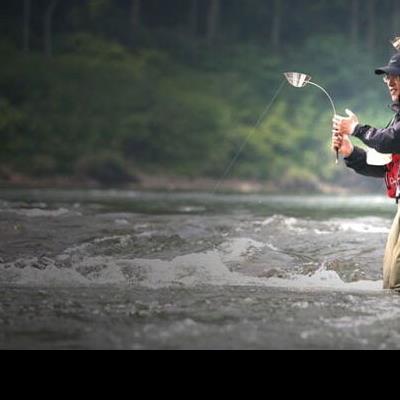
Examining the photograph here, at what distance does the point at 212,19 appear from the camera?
18047 mm

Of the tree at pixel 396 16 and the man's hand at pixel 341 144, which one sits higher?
the tree at pixel 396 16

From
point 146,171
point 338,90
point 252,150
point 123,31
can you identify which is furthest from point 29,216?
point 338,90

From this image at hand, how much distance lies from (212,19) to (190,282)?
50.4 feet

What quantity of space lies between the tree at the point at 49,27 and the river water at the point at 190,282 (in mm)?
9274

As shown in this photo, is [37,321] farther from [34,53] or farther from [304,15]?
[304,15]

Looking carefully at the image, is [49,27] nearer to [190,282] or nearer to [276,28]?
[276,28]

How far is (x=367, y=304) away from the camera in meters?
2.77

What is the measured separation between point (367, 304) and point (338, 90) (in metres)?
15.2

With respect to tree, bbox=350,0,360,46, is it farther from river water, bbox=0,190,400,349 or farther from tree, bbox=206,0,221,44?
river water, bbox=0,190,400,349

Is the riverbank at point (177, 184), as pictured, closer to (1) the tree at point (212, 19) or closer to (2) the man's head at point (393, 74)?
(1) the tree at point (212, 19)

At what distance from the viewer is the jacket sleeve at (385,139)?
9.60 feet

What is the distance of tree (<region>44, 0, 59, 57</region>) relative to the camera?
1535cm

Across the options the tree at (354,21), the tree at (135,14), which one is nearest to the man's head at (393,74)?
the tree at (135,14)

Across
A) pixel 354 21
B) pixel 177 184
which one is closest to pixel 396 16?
pixel 354 21
